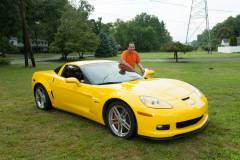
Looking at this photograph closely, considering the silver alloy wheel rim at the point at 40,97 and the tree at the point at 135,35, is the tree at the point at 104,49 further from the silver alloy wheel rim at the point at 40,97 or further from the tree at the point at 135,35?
the tree at the point at 135,35

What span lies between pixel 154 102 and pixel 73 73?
2.25 metres

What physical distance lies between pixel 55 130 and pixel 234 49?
5249cm

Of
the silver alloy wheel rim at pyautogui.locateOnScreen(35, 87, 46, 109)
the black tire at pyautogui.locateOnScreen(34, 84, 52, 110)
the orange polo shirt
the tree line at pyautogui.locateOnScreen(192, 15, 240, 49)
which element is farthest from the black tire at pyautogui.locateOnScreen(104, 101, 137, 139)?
the tree line at pyautogui.locateOnScreen(192, 15, 240, 49)

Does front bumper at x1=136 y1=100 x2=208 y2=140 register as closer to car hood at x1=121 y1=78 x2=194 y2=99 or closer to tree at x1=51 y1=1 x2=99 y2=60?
car hood at x1=121 y1=78 x2=194 y2=99

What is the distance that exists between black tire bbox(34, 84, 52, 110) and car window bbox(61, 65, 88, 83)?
773 millimetres

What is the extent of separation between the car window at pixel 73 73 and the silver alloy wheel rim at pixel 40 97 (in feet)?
2.95

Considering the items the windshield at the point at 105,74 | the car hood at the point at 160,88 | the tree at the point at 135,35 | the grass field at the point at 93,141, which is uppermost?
the tree at the point at 135,35

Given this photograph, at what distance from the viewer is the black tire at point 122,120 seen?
4.16m

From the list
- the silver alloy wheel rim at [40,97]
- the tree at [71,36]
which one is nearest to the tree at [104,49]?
the tree at [71,36]

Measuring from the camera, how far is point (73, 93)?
17.4 feet

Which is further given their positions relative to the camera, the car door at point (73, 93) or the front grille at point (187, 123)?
the car door at point (73, 93)

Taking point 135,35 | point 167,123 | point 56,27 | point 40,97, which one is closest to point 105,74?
point 167,123

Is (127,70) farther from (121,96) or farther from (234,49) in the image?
(234,49)

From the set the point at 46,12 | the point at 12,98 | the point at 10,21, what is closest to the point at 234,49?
the point at 46,12
